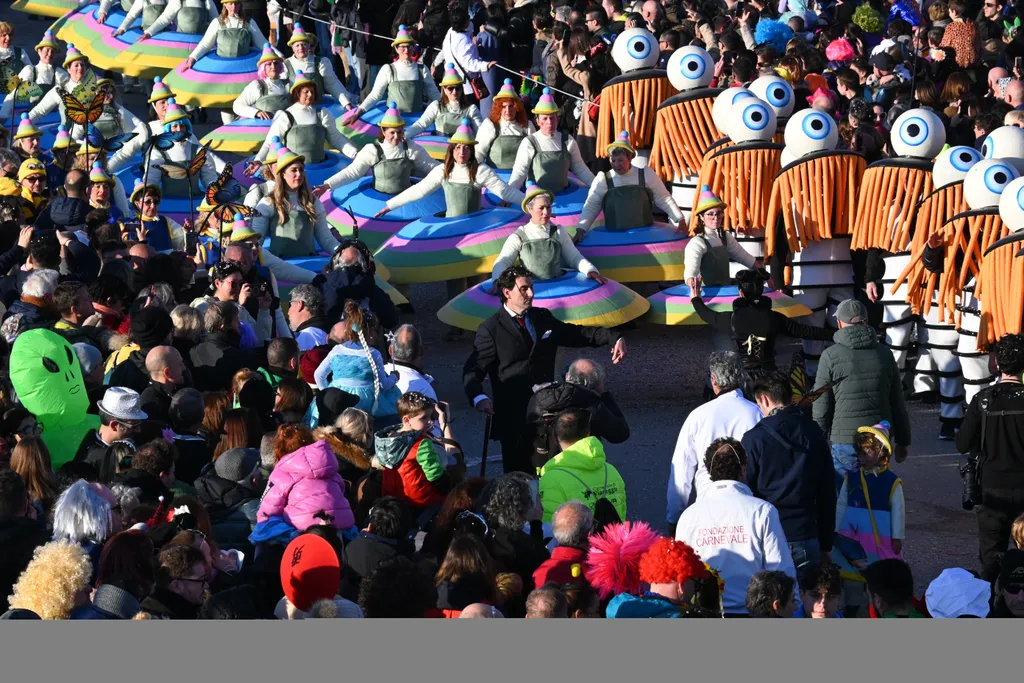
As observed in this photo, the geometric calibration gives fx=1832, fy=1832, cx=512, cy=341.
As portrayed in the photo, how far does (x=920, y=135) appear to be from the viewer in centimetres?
1092

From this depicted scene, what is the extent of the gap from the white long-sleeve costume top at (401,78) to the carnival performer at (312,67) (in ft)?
0.67

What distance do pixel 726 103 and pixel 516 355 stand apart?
3.08 m

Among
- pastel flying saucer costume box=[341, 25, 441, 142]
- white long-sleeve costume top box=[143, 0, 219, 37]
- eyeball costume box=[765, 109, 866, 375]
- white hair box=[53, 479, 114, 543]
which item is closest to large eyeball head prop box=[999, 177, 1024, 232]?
eyeball costume box=[765, 109, 866, 375]

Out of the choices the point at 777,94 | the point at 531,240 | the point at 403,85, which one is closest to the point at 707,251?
the point at 531,240

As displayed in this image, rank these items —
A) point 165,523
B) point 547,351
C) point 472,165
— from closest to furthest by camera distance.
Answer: point 165,523, point 547,351, point 472,165

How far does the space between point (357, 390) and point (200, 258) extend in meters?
3.36

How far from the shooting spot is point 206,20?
17.6 metres

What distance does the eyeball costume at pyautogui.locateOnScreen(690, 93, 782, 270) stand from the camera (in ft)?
38.3

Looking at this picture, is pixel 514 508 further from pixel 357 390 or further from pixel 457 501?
pixel 357 390

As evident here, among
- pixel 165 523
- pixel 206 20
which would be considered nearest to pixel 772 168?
pixel 165 523

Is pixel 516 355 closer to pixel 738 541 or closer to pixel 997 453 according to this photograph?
pixel 997 453

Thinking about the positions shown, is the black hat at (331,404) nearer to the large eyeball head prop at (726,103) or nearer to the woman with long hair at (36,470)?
the woman with long hair at (36,470)

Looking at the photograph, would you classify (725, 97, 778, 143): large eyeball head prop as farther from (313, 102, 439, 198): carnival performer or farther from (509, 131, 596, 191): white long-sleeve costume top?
(313, 102, 439, 198): carnival performer

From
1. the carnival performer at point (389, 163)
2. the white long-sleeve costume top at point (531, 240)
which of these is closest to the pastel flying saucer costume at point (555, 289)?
the white long-sleeve costume top at point (531, 240)
